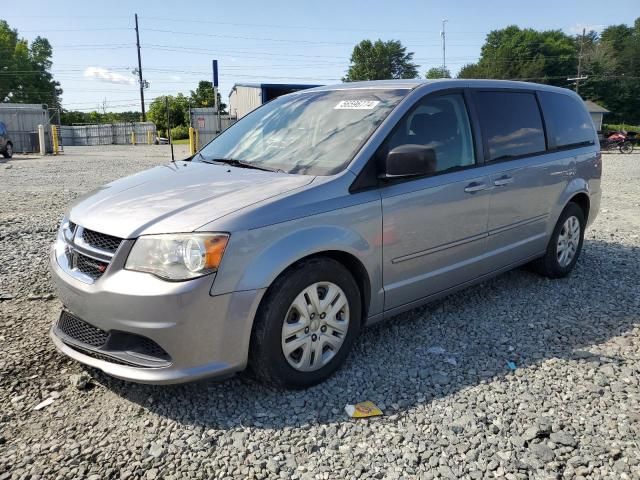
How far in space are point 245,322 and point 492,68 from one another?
87811mm

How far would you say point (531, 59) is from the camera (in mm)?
85188

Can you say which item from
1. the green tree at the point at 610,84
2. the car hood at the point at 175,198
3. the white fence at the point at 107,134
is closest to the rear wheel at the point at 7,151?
the car hood at the point at 175,198

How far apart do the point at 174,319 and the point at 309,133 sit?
1.73 meters

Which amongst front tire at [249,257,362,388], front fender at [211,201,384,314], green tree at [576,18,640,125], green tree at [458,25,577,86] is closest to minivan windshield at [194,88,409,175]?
front fender at [211,201,384,314]

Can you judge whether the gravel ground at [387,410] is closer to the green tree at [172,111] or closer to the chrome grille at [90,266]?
the chrome grille at [90,266]

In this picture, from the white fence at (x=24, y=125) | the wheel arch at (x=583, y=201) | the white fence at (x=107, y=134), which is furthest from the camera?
the white fence at (x=107, y=134)

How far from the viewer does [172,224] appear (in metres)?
2.75

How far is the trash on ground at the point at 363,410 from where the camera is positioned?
290 centimetres

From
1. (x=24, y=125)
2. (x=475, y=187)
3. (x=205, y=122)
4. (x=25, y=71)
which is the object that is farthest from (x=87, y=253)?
(x=25, y=71)

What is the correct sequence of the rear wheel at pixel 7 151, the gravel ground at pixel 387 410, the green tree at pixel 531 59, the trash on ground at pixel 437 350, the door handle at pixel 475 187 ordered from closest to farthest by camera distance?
the gravel ground at pixel 387 410, the trash on ground at pixel 437 350, the door handle at pixel 475 187, the rear wheel at pixel 7 151, the green tree at pixel 531 59

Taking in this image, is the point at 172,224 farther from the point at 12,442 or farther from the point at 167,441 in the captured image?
the point at 12,442

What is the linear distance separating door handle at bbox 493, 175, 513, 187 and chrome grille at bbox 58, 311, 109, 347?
301 cm

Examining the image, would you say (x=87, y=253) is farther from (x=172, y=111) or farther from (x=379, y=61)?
(x=379, y=61)

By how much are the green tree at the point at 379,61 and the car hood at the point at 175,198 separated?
3939 inches
